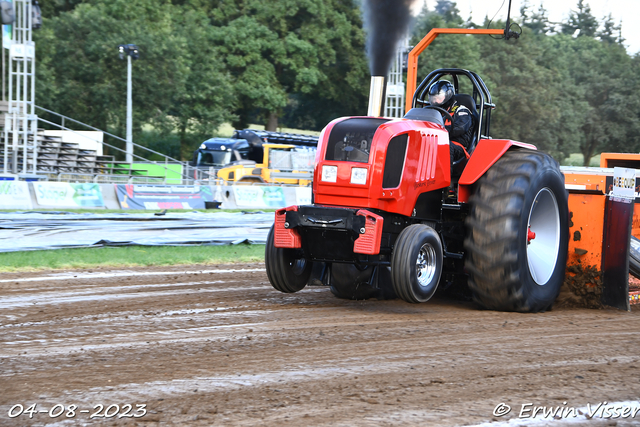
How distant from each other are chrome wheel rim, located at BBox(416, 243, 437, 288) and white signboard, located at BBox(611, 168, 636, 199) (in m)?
2.18

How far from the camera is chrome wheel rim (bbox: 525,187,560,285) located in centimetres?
754

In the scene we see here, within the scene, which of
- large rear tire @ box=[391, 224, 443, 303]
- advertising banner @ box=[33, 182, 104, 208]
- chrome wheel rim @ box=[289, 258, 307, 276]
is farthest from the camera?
advertising banner @ box=[33, 182, 104, 208]

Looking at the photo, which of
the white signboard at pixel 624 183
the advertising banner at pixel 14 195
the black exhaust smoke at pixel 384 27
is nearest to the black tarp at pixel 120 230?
the black exhaust smoke at pixel 384 27

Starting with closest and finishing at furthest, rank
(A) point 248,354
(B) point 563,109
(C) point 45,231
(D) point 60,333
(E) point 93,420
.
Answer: (E) point 93,420 → (A) point 248,354 → (D) point 60,333 → (C) point 45,231 → (B) point 563,109

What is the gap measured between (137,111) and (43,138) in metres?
13.1

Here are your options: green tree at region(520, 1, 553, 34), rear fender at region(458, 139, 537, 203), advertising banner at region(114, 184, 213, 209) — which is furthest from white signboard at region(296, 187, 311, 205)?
green tree at region(520, 1, 553, 34)

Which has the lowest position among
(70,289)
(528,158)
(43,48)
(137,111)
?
(70,289)

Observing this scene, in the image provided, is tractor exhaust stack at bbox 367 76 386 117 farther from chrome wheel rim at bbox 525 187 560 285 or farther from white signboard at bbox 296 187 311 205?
white signboard at bbox 296 187 311 205

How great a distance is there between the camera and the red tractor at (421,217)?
6.77m

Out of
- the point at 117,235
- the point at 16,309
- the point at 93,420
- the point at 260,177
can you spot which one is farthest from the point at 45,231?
the point at 260,177

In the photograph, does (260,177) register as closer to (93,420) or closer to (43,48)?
(43,48)

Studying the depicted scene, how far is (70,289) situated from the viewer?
28.0 feet

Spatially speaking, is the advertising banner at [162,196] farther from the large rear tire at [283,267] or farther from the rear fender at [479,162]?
the rear fender at [479,162]

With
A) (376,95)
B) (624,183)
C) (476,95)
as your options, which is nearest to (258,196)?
(376,95)
